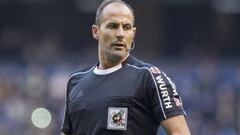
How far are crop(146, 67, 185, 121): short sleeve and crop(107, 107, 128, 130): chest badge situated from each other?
7.6 inches

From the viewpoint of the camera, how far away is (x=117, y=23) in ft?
18.0

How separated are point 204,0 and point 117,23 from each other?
52.5 ft

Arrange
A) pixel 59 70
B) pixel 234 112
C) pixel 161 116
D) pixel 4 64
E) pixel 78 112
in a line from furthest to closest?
pixel 4 64 < pixel 59 70 < pixel 234 112 < pixel 78 112 < pixel 161 116

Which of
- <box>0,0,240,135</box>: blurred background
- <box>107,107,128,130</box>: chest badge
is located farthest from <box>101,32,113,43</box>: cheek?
<box>0,0,240,135</box>: blurred background

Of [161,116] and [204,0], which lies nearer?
[161,116]

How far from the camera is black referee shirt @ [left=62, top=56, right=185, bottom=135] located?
5.24 m

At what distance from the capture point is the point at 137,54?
18500 millimetres

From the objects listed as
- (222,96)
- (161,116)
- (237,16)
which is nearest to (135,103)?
(161,116)

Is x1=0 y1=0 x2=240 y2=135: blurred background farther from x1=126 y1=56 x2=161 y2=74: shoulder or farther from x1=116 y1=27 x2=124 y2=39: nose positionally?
x1=116 y1=27 x2=124 y2=39: nose

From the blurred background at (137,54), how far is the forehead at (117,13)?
24.6ft

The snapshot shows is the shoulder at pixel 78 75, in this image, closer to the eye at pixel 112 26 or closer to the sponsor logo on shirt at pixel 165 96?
the eye at pixel 112 26

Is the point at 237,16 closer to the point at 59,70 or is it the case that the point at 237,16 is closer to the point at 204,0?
the point at 204,0

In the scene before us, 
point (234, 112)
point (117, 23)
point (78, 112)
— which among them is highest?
point (117, 23)

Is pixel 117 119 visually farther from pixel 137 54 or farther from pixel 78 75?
pixel 137 54
